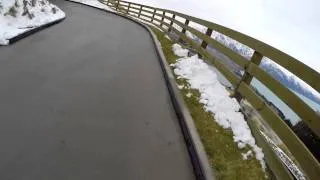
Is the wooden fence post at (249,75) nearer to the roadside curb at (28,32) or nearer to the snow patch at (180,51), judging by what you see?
the snow patch at (180,51)

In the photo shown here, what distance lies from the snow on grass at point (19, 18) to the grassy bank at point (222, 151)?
5381 millimetres

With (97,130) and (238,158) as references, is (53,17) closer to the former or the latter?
(97,130)

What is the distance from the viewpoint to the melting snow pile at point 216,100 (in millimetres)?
5996

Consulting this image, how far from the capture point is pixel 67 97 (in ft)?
20.8

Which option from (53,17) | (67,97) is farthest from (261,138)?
(53,17)

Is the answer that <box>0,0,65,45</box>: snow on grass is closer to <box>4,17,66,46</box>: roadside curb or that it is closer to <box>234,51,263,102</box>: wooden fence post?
<box>4,17,66,46</box>: roadside curb

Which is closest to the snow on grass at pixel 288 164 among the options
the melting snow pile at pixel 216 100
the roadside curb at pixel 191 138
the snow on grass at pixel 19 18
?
the melting snow pile at pixel 216 100

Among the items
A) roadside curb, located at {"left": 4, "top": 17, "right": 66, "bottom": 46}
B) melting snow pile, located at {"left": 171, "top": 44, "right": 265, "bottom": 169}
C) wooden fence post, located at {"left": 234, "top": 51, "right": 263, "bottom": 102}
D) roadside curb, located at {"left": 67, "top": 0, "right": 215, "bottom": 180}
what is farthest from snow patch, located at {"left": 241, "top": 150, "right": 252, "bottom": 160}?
roadside curb, located at {"left": 4, "top": 17, "right": 66, "bottom": 46}

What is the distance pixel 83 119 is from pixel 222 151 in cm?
219

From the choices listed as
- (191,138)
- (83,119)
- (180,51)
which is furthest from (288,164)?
(180,51)

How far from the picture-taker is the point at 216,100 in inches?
297

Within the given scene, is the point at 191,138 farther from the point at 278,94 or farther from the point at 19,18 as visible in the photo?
the point at 19,18

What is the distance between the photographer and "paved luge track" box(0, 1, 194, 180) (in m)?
4.36

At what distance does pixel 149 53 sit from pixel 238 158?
22.8 feet
